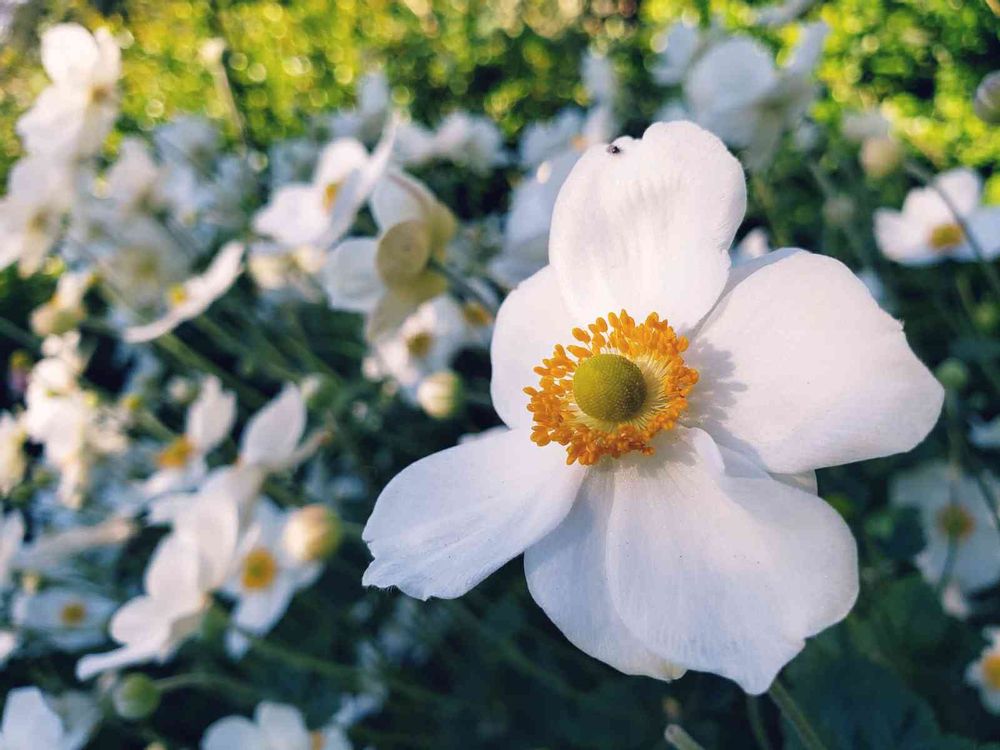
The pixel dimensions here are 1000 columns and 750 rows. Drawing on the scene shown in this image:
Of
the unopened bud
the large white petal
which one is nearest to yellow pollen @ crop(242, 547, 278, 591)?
the unopened bud

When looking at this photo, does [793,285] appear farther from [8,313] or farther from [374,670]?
[8,313]

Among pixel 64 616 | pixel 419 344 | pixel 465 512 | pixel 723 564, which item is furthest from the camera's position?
pixel 64 616

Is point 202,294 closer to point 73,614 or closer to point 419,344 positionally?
point 419,344

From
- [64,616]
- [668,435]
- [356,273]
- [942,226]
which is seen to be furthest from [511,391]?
[64,616]

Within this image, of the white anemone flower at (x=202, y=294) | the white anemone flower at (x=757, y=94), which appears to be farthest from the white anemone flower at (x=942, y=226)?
the white anemone flower at (x=202, y=294)

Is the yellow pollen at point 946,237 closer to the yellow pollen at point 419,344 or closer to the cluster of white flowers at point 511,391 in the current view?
the cluster of white flowers at point 511,391

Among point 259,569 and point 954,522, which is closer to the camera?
point 954,522
